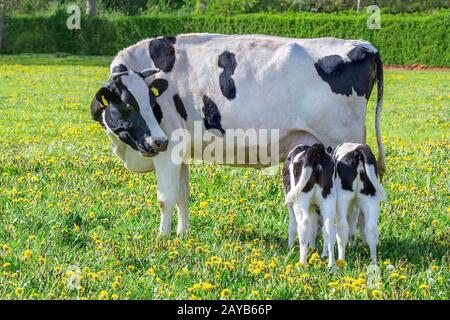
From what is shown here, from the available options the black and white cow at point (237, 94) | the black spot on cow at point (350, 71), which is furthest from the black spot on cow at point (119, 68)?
the black spot on cow at point (350, 71)

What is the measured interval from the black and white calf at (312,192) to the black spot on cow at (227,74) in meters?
1.33

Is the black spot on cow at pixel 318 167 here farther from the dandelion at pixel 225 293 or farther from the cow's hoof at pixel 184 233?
the cow's hoof at pixel 184 233

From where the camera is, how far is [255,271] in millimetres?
6516

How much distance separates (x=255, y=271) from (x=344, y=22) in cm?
3718

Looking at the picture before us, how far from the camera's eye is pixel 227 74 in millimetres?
8266

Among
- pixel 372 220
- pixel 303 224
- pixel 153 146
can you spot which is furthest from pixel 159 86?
pixel 372 220

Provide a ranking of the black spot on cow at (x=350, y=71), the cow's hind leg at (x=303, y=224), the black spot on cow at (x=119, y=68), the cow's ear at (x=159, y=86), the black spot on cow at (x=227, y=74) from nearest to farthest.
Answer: the cow's hind leg at (x=303, y=224) → the cow's ear at (x=159, y=86) → the black spot on cow at (x=350, y=71) → the black spot on cow at (x=227, y=74) → the black spot on cow at (x=119, y=68)

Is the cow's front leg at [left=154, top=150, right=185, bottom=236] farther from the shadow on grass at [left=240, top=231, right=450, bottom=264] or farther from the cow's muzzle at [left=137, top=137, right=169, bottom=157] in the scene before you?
the shadow on grass at [left=240, top=231, right=450, bottom=264]

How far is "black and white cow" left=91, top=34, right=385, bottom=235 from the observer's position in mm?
A: 8016

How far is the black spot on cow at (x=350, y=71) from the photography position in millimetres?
8109

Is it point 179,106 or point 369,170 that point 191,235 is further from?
point 369,170

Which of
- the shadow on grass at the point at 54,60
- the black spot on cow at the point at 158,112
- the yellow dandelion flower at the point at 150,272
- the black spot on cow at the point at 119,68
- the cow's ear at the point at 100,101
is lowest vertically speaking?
the shadow on grass at the point at 54,60

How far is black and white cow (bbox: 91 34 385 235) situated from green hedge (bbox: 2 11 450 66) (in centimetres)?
3349

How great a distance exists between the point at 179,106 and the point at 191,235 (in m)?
1.24
